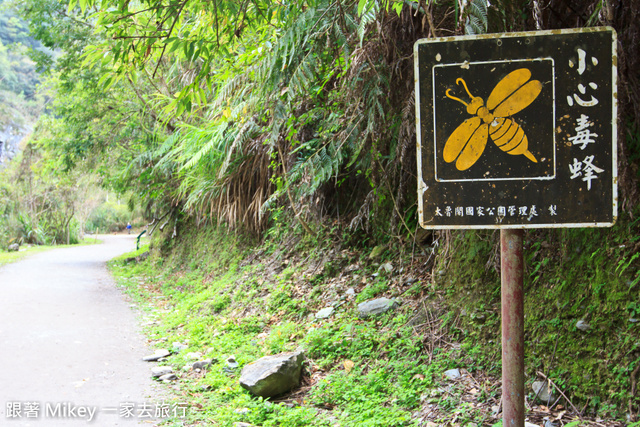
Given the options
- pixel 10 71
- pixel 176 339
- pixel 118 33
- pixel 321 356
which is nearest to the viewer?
pixel 118 33

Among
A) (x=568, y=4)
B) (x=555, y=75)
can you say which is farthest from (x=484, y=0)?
(x=555, y=75)

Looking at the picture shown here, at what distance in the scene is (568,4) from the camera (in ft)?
11.0

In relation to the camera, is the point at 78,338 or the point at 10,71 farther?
the point at 10,71

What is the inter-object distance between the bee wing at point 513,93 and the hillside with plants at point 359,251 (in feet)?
3.23

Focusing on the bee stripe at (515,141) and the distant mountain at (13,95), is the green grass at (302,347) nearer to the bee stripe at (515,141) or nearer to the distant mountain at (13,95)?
the bee stripe at (515,141)

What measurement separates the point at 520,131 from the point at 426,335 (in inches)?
104

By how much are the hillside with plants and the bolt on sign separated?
2.93ft

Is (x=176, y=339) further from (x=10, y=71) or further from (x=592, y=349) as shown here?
(x=10, y=71)

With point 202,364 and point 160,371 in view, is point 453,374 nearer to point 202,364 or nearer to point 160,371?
point 202,364

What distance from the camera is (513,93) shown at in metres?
2.00

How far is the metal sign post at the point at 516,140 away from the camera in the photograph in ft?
6.39

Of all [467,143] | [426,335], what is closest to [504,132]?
[467,143]

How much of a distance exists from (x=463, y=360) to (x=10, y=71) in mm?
57975

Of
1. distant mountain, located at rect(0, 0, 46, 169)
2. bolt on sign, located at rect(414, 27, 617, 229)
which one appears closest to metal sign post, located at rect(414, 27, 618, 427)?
bolt on sign, located at rect(414, 27, 617, 229)
